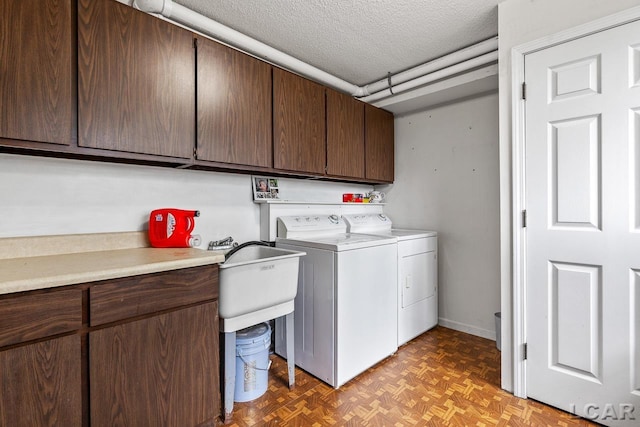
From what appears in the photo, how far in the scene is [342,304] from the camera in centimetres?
195

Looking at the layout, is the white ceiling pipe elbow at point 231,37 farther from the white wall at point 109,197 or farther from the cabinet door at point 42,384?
the cabinet door at point 42,384

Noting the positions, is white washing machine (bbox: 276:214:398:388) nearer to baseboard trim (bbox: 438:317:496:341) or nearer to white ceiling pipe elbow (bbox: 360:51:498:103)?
baseboard trim (bbox: 438:317:496:341)

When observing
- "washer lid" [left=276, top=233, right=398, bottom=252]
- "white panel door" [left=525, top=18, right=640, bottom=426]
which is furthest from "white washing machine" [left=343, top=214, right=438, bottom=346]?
"white panel door" [left=525, top=18, right=640, bottom=426]

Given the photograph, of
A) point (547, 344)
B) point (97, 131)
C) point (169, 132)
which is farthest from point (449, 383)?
point (97, 131)

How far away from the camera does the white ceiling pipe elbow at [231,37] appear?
166 cm

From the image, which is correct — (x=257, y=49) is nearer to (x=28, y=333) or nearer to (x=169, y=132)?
(x=169, y=132)

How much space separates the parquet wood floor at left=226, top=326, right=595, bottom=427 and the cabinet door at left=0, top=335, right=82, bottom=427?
82 cm

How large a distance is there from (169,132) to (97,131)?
33cm

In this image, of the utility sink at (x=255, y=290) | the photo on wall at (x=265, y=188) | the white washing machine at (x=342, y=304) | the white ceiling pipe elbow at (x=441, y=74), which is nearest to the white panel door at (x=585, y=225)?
the white ceiling pipe elbow at (x=441, y=74)

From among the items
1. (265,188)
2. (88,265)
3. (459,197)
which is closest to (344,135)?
(265,188)

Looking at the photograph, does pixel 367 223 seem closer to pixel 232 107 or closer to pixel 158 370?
pixel 232 107

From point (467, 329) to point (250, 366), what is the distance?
2072 mm

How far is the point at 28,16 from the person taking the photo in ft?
4.15

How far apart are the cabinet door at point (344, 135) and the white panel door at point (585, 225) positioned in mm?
1340
